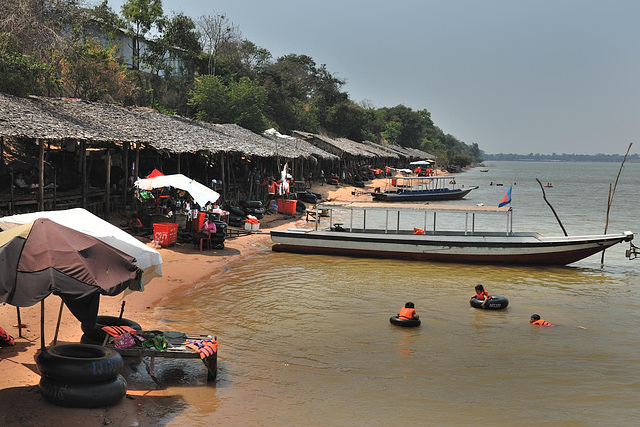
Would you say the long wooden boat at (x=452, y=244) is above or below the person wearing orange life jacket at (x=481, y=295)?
above

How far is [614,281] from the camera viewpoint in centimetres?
1802

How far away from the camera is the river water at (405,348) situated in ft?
27.8

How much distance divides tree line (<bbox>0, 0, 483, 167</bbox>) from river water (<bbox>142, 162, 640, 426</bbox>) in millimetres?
15544

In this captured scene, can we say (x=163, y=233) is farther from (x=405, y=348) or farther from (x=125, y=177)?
(x=405, y=348)

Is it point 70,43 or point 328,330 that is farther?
point 70,43

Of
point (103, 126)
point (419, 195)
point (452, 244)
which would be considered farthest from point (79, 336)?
point (419, 195)

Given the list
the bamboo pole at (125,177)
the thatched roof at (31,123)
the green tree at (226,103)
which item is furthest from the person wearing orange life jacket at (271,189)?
the green tree at (226,103)

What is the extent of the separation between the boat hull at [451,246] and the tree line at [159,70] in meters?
13.2

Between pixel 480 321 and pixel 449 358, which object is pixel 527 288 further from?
pixel 449 358

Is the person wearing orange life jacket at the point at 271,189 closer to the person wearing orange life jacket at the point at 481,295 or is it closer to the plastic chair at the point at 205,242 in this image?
the plastic chair at the point at 205,242

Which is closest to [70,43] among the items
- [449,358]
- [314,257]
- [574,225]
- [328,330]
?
[314,257]

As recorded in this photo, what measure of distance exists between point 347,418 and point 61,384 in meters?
3.66

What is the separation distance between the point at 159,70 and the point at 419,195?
22.0m

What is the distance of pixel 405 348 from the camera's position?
36.7 feet
